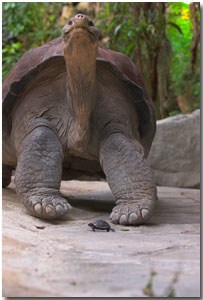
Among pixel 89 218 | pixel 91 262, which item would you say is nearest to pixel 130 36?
pixel 89 218

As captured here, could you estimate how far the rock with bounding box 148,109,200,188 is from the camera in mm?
5680

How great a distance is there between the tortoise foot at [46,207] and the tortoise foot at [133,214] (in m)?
0.33

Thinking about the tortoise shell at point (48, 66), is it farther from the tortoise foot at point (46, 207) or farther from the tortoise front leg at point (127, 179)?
the tortoise foot at point (46, 207)

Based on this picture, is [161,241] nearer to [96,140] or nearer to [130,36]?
[96,140]

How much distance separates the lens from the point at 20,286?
3.90 feet

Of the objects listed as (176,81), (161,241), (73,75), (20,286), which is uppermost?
(73,75)

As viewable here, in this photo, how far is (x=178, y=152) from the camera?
5727 millimetres

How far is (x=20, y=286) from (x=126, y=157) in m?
1.82

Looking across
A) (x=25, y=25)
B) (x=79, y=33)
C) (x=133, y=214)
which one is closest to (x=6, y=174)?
(x=133, y=214)

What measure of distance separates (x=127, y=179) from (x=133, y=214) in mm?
308

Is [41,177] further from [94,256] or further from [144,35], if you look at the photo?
[144,35]

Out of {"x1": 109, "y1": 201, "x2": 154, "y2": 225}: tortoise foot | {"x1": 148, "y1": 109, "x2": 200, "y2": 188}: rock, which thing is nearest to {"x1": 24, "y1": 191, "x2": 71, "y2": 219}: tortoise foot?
{"x1": 109, "y1": 201, "x2": 154, "y2": 225}: tortoise foot

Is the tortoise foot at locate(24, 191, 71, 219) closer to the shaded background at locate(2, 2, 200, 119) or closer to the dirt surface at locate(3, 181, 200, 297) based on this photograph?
the dirt surface at locate(3, 181, 200, 297)

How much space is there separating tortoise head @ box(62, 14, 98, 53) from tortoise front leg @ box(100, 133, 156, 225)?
778 mm
